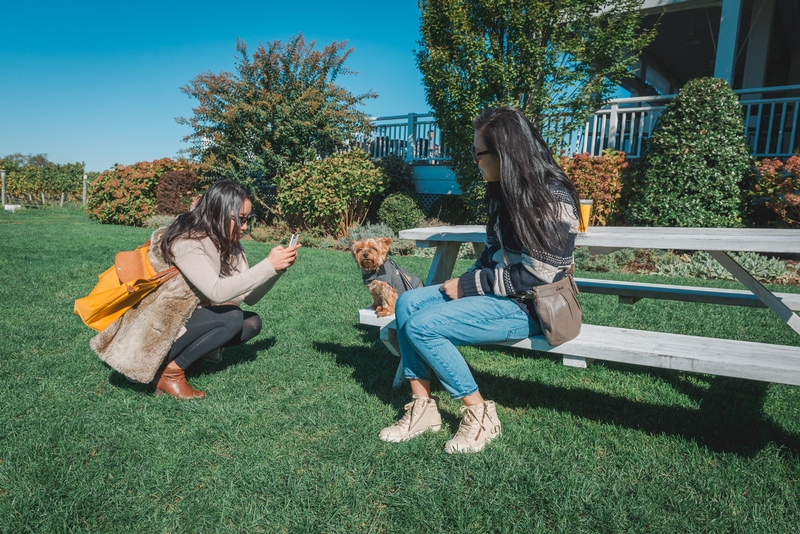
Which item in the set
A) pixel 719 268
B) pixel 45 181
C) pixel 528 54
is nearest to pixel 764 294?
pixel 719 268

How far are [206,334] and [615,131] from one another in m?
9.70

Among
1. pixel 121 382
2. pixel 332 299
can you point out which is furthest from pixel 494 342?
pixel 332 299

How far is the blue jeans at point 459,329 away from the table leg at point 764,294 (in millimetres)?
1004

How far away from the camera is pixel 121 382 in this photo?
343cm

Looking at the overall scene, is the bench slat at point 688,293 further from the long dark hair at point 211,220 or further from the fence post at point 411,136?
the fence post at point 411,136

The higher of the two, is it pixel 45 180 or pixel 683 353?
pixel 45 180

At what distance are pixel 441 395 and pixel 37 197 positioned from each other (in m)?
37.9

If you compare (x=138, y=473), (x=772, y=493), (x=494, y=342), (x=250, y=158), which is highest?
(x=250, y=158)

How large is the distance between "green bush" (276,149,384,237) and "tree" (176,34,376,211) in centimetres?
144

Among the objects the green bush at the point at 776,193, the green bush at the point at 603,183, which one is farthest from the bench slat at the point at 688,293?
the green bush at the point at 603,183

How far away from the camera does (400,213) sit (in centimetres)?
1116

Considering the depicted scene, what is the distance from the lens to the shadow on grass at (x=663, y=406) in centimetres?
264

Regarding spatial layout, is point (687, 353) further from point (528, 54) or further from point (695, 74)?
point (695, 74)

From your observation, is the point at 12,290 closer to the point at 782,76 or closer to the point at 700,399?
the point at 700,399
